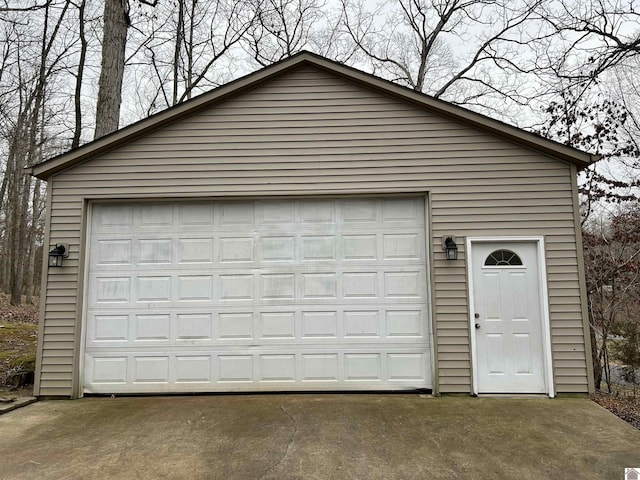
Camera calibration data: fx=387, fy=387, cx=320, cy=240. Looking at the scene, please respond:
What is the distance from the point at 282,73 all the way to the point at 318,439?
4.86 metres

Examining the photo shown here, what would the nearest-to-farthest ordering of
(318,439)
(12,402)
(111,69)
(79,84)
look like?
(318,439) < (12,402) < (111,69) < (79,84)

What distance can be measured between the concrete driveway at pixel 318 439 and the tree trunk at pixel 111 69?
20.2 ft

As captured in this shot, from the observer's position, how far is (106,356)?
5.38 m

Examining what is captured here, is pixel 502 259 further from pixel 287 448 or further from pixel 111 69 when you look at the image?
pixel 111 69

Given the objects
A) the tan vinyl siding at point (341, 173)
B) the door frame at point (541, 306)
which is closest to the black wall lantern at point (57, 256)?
the tan vinyl siding at point (341, 173)

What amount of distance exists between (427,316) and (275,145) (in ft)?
10.6

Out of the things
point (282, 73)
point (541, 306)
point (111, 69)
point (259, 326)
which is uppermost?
point (111, 69)

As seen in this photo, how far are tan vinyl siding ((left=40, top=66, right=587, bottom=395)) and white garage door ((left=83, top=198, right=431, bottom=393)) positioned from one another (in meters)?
0.25

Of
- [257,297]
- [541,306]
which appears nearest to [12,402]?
[257,297]

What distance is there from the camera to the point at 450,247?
5258 mm

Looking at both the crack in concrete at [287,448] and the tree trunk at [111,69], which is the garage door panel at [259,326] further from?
the tree trunk at [111,69]

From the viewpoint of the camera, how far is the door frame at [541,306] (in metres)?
5.09

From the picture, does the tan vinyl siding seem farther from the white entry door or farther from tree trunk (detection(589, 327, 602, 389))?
tree trunk (detection(589, 327, 602, 389))

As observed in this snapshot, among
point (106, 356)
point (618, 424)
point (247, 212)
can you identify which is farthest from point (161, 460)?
point (618, 424)
